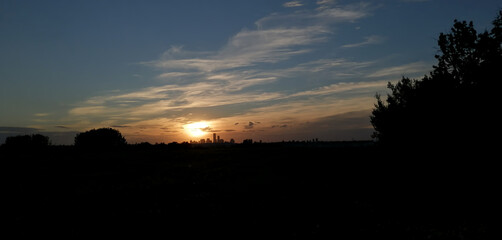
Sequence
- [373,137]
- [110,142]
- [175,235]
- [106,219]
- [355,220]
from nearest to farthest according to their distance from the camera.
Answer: [175,235]
[355,220]
[106,219]
[373,137]
[110,142]

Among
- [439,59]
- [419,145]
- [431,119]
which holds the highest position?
[439,59]

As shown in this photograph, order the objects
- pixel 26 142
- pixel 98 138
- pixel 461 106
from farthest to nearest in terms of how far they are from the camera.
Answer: pixel 98 138 < pixel 26 142 < pixel 461 106

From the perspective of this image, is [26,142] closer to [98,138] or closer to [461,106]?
[98,138]

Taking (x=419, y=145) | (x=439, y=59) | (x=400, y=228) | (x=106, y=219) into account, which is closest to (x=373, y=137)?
(x=439, y=59)

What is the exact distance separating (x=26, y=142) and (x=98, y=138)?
31432mm

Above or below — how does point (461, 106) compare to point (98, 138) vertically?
below

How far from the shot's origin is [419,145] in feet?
81.3

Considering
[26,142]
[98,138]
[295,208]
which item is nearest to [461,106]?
[295,208]

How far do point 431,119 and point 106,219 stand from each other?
2375 cm

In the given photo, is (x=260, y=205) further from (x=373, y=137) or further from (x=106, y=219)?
(x=373, y=137)

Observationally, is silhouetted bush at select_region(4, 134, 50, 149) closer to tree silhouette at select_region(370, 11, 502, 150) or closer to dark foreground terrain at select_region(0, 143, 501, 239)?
dark foreground terrain at select_region(0, 143, 501, 239)

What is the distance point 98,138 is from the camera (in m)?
157

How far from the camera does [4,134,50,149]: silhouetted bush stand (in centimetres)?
14625

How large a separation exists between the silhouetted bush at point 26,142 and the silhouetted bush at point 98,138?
51.7 feet
